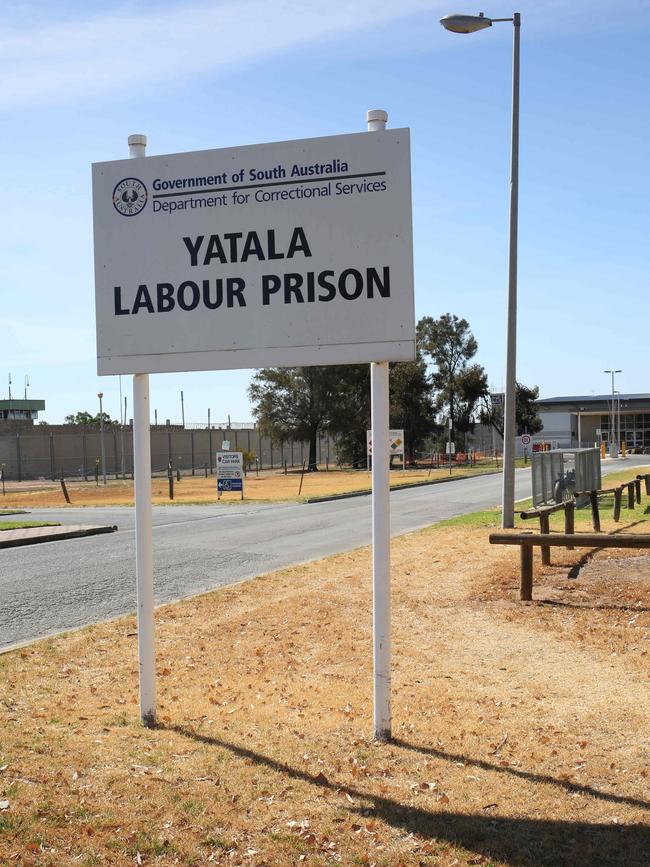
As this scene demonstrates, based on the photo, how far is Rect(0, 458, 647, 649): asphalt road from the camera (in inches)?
384

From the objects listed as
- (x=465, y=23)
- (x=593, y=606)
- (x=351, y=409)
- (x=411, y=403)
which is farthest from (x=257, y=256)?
(x=411, y=403)

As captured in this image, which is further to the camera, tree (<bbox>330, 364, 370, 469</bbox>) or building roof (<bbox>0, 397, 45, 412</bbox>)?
building roof (<bbox>0, 397, 45, 412</bbox>)

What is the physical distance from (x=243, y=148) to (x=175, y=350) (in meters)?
1.26

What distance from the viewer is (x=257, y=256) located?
536cm

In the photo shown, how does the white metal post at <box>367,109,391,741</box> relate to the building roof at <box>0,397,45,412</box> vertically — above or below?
below

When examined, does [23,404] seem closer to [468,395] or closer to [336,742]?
A: [468,395]

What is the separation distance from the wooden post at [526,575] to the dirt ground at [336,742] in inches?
7.1

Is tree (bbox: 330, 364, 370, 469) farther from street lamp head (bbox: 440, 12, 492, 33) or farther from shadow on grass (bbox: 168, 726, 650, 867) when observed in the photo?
shadow on grass (bbox: 168, 726, 650, 867)

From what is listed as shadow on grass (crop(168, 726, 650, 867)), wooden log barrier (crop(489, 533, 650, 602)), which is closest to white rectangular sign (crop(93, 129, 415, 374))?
shadow on grass (crop(168, 726, 650, 867))

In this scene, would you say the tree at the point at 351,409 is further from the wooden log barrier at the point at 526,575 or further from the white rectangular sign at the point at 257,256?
the white rectangular sign at the point at 257,256

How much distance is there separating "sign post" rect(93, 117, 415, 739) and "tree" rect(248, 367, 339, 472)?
6702 centimetres

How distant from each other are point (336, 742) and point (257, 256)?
9.16ft

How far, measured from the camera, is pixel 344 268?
5.21 metres

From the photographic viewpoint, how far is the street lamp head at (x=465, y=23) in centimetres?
1595
